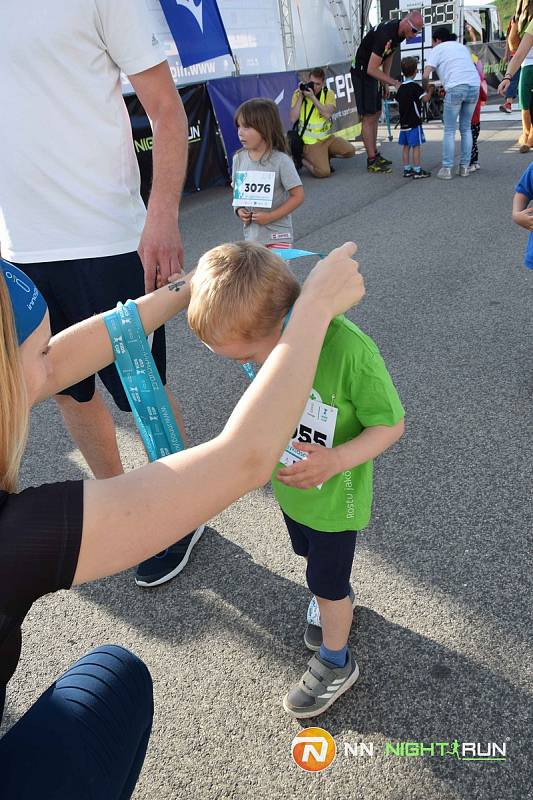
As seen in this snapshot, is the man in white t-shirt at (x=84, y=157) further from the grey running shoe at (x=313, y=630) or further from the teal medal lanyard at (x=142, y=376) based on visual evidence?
the grey running shoe at (x=313, y=630)

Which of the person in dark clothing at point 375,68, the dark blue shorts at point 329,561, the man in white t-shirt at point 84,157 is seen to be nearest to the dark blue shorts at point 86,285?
the man in white t-shirt at point 84,157

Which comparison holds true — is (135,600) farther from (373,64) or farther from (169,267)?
(373,64)

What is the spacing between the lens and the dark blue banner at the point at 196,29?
7.76 metres

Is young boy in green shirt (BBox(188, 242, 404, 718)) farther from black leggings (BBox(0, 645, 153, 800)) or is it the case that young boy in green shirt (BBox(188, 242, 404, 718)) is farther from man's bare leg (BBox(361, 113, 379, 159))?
man's bare leg (BBox(361, 113, 379, 159))

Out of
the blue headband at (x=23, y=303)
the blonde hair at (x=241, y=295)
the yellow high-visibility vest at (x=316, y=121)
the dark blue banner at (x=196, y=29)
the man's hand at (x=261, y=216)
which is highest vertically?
the dark blue banner at (x=196, y=29)

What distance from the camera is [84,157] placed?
6.51ft

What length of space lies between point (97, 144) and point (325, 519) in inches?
53.4

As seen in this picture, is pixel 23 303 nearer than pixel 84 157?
Yes

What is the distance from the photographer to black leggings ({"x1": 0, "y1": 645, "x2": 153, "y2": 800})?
111 cm

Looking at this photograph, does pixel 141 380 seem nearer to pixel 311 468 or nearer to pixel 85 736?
pixel 311 468

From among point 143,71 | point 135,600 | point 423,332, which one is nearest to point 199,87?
point 423,332

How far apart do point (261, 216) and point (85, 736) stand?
119 inches

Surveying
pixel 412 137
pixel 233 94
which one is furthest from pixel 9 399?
pixel 233 94

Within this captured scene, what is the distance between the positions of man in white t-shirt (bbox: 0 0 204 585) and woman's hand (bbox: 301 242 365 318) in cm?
81
